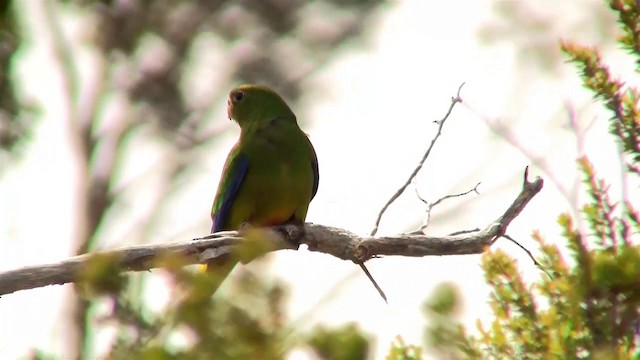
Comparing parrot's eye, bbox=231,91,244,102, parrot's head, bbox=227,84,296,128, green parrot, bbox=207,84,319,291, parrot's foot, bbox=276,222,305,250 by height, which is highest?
parrot's eye, bbox=231,91,244,102

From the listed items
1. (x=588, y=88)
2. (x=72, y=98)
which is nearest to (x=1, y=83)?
(x=588, y=88)

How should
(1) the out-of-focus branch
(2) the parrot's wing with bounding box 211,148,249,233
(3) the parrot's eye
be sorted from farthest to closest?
(3) the parrot's eye, (2) the parrot's wing with bounding box 211,148,249,233, (1) the out-of-focus branch

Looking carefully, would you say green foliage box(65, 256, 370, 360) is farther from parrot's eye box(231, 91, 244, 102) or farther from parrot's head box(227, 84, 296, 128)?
parrot's eye box(231, 91, 244, 102)

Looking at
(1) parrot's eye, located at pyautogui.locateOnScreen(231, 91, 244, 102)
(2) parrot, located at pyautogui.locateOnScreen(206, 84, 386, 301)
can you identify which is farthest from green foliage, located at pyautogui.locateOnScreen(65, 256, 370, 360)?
(1) parrot's eye, located at pyautogui.locateOnScreen(231, 91, 244, 102)

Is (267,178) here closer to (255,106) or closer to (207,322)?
(255,106)

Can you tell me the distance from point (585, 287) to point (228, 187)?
3.22 m

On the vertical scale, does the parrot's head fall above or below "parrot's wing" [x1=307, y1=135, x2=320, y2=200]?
above

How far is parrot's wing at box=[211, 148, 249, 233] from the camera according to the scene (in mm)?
5316

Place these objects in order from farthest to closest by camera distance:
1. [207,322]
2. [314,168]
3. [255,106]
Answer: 1. [255,106]
2. [314,168]
3. [207,322]

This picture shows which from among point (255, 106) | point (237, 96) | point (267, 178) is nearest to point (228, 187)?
point (267, 178)

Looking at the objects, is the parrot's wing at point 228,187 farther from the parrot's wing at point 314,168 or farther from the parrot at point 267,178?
the parrot's wing at point 314,168

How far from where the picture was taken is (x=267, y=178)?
522cm

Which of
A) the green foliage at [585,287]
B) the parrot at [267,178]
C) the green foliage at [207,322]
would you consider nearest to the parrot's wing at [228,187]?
the parrot at [267,178]

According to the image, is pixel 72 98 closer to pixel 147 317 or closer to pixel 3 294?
pixel 3 294
